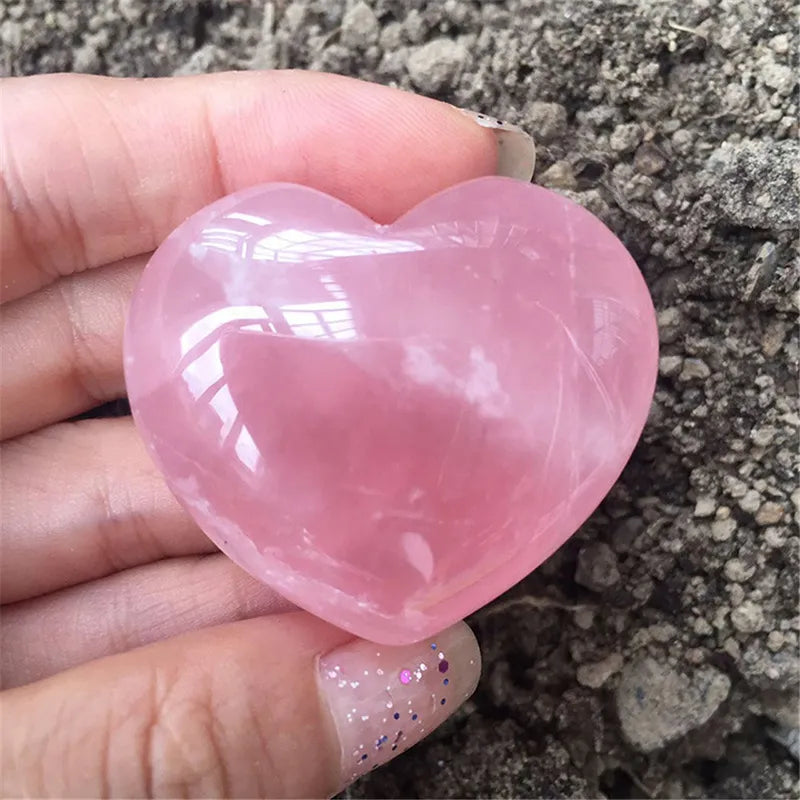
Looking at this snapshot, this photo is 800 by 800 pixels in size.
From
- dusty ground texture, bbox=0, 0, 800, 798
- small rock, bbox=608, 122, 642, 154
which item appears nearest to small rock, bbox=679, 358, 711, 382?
dusty ground texture, bbox=0, 0, 800, 798

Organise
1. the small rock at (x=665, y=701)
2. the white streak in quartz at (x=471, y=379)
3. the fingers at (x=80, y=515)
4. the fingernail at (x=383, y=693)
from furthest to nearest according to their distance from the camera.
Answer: the fingers at (x=80, y=515) < the small rock at (x=665, y=701) < the fingernail at (x=383, y=693) < the white streak in quartz at (x=471, y=379)

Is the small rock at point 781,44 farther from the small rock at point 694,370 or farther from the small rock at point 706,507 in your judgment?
the small rock at point 706,507

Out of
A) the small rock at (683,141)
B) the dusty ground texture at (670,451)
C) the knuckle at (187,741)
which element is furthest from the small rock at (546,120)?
the knuckle at (187,741)

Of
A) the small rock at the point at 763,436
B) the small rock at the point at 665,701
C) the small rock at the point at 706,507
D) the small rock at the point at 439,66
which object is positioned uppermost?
the small rock at the point at 439,66

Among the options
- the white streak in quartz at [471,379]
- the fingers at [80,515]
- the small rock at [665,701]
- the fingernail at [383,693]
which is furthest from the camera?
the fingers at [80,515]

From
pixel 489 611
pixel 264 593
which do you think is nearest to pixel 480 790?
pixel 489 611

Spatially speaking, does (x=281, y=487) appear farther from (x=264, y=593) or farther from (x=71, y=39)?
(x=71, y=39)

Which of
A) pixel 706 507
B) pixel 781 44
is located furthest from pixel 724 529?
pixel 781 44
